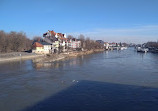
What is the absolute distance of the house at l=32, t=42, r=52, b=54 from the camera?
82.6 feet

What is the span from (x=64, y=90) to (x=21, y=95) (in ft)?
5.46

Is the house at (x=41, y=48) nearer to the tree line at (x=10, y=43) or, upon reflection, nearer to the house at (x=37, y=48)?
the house at (x=37, y=48)

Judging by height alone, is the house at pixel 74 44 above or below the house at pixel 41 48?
above

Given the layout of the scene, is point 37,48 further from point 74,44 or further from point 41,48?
point 74,44

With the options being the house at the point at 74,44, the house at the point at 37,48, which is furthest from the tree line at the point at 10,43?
the house at the point at 74,44

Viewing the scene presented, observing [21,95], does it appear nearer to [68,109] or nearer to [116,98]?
[68,109]

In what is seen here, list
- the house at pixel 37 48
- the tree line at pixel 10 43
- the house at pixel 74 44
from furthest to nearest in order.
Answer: the house at pixel 74 44 → the house at pixel 37 48 → the tree line at pixel 10 43

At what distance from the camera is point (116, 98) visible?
5391 mm

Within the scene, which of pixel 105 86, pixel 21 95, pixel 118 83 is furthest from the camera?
pixel 118 83

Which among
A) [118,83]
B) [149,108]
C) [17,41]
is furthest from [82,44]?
[149,108]

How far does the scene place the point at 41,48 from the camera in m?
26.0

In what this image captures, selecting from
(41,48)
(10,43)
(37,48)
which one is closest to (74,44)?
(41,48)

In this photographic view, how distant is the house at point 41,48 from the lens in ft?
82.6

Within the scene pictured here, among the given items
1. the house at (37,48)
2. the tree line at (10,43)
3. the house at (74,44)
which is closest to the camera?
the tree line at (10,43)
